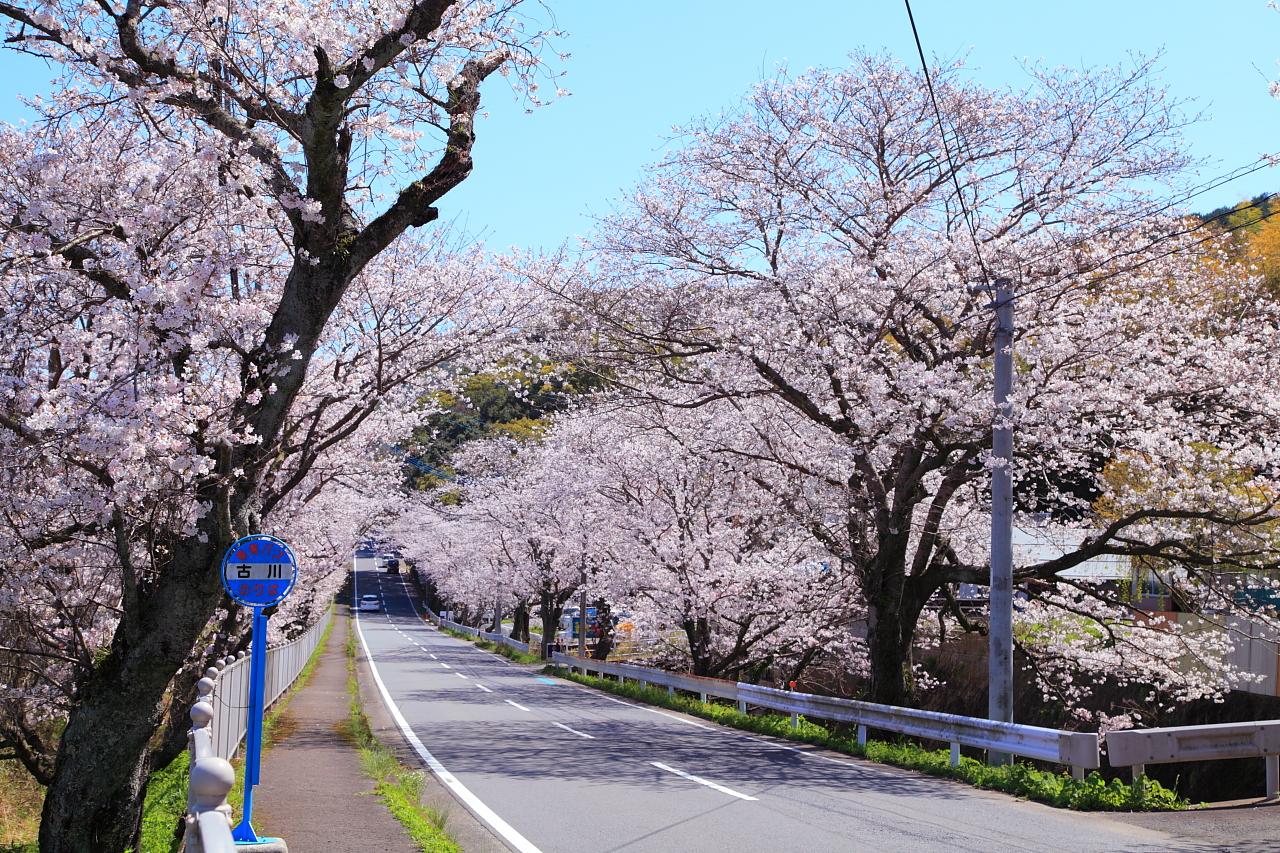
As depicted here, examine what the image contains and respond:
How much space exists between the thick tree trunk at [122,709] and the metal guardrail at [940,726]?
875 cm

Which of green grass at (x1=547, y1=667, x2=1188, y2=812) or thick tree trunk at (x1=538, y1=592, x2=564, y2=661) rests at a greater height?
thick tree trunk at (x1=538, y1=592, x2=564, y2=661)

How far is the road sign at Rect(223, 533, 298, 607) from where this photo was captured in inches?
338

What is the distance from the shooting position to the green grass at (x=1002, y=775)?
11.3 metres

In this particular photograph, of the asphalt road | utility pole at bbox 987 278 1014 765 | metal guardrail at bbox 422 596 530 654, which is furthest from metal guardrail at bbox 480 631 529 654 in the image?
utility pole at bbox 987 278 1014 765

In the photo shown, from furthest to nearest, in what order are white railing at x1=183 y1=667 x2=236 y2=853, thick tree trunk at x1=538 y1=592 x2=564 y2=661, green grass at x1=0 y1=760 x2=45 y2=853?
thick tree trunk at x1=538 y1=592 x2=564 y2=661 < green grass at x1=0 y1=760 x2=45 y2=853 < white railing at x1=183 y1=667 x2=236 y2=853

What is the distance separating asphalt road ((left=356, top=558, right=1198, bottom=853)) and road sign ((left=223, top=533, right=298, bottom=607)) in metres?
2.98

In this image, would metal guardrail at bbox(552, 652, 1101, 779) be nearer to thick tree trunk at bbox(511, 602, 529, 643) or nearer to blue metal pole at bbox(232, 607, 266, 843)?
blue metal pole at bbox(232, 607, 266, 843)

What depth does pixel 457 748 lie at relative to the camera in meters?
16.8

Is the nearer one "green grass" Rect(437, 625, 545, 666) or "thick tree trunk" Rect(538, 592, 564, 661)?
"green grass" Rect(437, 625, 545, 666)

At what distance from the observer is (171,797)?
13289 millimetres

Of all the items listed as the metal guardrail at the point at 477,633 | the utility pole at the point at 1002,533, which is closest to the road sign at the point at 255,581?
the utility pole at the point at 1002,533

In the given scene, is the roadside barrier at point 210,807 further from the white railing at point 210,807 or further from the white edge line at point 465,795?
the white edge line at point 465,795

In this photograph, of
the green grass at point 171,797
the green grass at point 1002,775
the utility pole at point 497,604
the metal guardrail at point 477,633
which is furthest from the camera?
the utility pole at point 497,604

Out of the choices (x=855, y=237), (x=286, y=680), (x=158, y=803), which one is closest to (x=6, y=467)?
(x=158, y=803)
